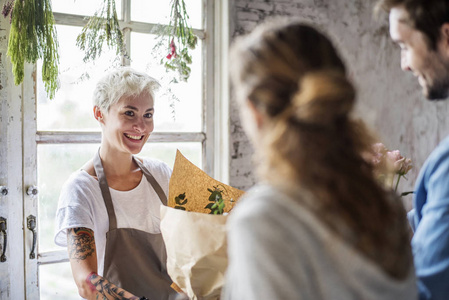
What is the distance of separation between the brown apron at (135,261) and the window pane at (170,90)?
744 mm

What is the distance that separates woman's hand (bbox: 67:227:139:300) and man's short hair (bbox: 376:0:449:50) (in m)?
1.29

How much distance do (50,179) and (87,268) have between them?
82cm

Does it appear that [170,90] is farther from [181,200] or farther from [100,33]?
[181,200]

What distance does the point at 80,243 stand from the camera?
165 centimetres

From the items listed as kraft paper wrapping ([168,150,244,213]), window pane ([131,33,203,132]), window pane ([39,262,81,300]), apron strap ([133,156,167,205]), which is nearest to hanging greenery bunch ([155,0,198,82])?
window pane ([131,33,203,132])

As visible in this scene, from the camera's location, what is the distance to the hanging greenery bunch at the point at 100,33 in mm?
2115

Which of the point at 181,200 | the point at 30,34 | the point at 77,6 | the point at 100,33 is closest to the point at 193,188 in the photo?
the point at 181,200

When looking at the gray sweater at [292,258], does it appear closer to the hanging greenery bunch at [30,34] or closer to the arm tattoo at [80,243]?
the arm tattoo at [80,243]

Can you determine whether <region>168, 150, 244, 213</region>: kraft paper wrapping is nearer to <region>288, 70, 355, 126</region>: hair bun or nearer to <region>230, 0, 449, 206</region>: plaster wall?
<region>288, 70, 355, 126</region>: hair bun

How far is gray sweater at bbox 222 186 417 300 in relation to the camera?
716 mm

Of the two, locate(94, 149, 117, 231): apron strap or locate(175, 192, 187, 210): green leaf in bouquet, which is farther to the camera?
locate(94, 149, 117, 231): apron strap

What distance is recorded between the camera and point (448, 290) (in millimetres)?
972

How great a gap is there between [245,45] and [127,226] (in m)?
1.24

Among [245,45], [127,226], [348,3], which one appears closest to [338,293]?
[245,45]
